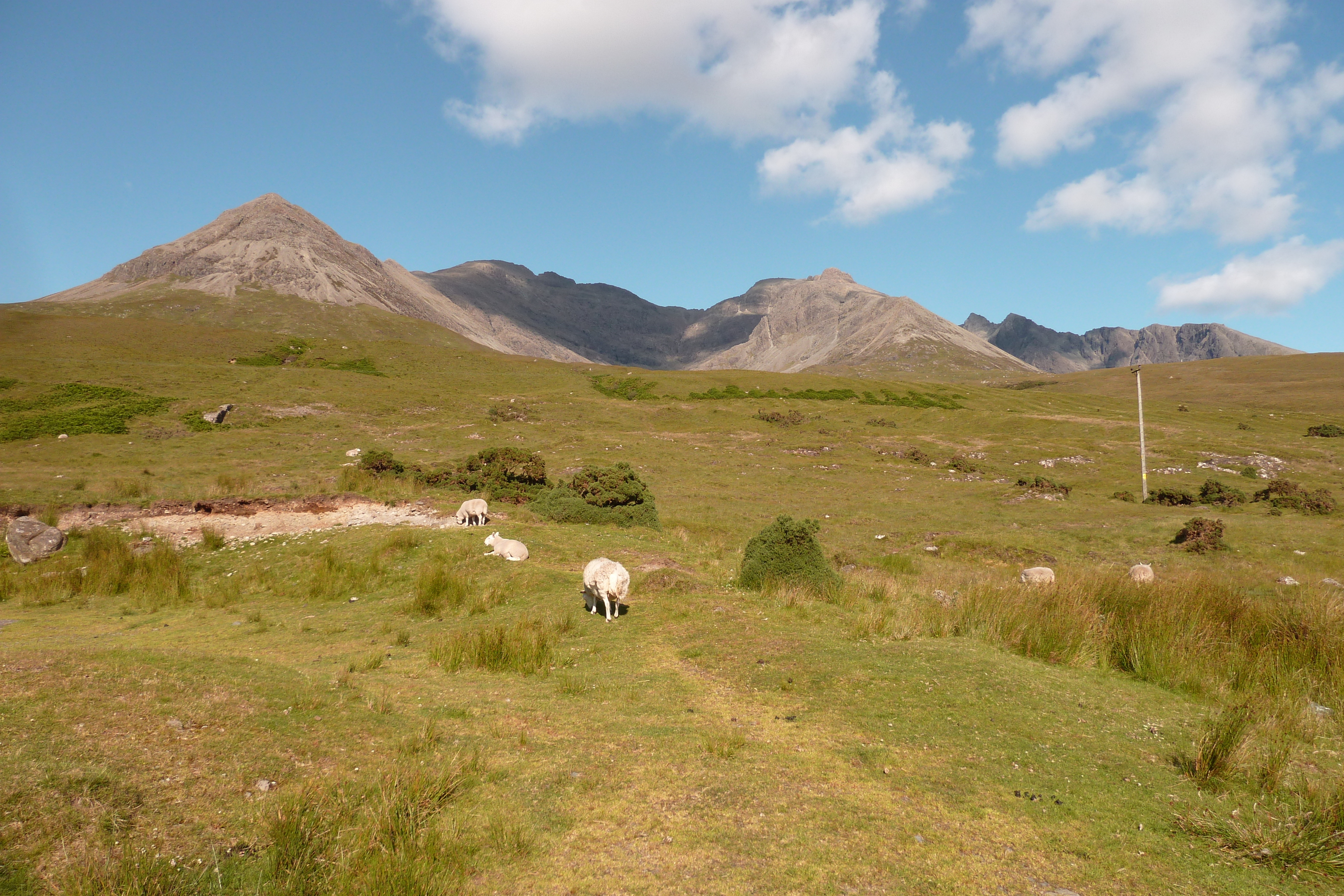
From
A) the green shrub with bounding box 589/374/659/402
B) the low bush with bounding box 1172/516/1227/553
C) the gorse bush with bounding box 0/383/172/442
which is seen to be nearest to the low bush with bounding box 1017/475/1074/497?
the low bush with bounding box 1172/516/1227/553

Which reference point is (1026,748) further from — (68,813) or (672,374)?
(672,374)

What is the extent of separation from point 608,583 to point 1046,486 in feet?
100

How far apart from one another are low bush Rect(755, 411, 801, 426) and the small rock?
133 feet

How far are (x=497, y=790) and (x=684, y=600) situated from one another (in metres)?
7.19

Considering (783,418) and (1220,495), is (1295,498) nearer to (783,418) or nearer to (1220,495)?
(1220,495)

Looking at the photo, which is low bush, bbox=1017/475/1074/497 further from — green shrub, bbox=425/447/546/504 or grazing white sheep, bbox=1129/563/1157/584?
green shrub, bbox=425/447/546/504

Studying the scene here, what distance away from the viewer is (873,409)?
59.5 metres

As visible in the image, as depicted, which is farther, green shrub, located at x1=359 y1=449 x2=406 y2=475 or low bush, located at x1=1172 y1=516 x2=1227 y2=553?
green shrub, located at x1=359 y1=449 x2=406 y2=475

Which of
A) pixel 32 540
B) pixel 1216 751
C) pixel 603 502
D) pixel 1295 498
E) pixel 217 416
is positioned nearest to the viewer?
pixel 1216 751

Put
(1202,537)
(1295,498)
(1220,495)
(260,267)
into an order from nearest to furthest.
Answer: (1202,537), (1295,498), (1220,495), (260,267)

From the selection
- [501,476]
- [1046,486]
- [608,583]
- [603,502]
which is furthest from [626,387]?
[608,583]

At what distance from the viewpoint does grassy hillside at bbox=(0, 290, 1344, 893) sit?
180 inches

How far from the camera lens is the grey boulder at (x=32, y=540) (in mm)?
15336

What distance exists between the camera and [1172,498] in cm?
3052
